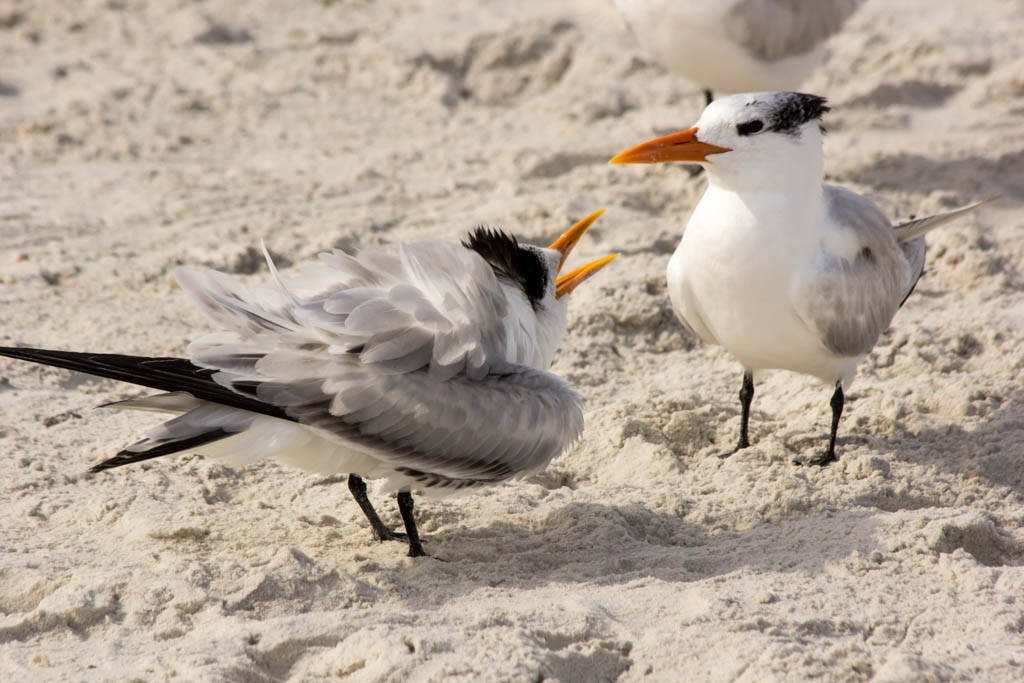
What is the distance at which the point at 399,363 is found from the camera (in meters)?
3.19

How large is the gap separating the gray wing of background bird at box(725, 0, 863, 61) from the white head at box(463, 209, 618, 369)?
2.94 metres

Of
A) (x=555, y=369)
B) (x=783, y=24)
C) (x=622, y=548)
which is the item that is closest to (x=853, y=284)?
(x=622, y=548)

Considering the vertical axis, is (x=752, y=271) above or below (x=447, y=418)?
above

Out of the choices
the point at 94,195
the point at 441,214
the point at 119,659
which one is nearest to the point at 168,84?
the point at 94,195

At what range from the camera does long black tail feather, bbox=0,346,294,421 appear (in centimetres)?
296

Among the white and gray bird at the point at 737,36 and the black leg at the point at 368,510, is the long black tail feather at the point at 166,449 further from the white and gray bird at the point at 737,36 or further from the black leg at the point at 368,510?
the white and gray bird at the point at 737,36

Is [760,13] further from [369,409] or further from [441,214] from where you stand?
[369,409]

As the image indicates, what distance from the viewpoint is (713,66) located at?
21.2 feet

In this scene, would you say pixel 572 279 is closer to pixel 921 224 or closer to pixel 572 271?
pixel 572 271

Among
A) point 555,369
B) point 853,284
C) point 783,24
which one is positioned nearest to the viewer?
point 853,284

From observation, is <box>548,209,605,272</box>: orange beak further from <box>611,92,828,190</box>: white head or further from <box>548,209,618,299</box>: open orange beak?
<box>611,92,828,190</box>: white head

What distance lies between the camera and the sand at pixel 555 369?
2916 millimetres

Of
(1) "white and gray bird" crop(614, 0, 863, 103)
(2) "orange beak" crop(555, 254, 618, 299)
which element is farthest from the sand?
(2) "orange beak" crop(555, 254, 618, 299)

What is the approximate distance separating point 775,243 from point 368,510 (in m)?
1.48
